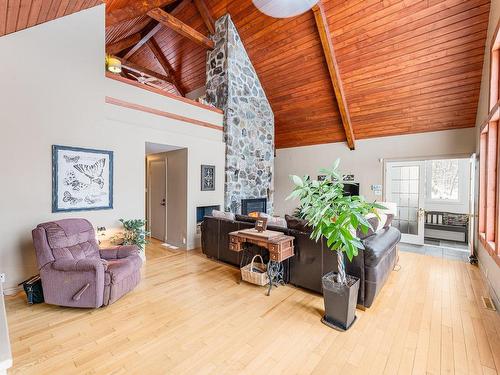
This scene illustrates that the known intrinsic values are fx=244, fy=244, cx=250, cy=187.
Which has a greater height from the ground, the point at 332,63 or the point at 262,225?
the point at 332,63

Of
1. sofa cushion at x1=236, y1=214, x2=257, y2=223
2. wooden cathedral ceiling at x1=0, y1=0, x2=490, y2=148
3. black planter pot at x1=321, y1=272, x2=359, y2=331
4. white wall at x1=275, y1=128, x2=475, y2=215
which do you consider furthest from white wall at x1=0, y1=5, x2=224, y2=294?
white wall at x1=275, y1=128, x2=475, y2=215

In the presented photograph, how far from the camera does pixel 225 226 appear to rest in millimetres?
4113

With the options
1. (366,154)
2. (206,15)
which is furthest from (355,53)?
(206,15)

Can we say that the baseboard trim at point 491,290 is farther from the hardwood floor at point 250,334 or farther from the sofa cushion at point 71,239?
the sofa cushion at point 71,239

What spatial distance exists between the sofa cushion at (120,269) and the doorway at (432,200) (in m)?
5.64

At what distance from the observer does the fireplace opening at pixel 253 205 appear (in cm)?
609

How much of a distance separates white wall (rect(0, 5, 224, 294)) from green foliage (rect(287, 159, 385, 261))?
10.0 ft

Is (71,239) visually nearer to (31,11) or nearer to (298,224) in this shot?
(31,11)

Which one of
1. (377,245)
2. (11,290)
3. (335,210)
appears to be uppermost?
(335,210)

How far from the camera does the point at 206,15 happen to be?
571 centimetres

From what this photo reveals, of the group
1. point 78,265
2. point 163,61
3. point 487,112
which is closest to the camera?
point 78,265

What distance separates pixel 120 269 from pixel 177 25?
472 cm

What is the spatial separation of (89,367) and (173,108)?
4.12 m

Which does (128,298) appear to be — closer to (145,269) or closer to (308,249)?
(145,269)
